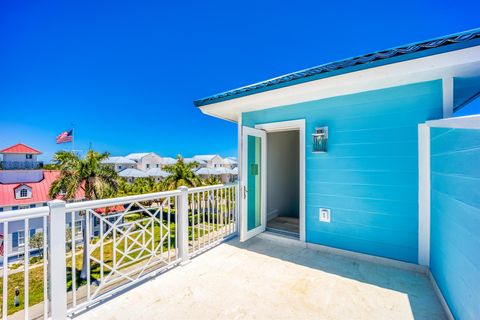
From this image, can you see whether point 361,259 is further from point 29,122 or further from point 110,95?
point 29,122

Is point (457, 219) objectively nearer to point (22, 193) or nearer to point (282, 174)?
point (282, 174)

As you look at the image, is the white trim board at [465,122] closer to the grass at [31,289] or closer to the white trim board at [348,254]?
the white trim board at [348,254]

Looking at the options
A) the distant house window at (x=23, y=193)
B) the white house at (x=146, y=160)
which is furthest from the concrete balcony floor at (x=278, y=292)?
the white house at (x=146, y=160)

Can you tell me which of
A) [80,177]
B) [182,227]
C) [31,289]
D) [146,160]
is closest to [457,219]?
[182,227]

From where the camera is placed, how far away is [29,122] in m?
31.2

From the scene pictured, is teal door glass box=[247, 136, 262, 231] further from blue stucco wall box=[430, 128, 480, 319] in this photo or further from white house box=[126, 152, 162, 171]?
white house box=[126, 152, 162, 171]

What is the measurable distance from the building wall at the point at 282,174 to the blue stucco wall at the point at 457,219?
292 centimetres

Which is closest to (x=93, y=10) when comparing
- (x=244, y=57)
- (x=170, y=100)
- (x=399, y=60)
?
(x=244, y=57)

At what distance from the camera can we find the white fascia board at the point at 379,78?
1.90 metres

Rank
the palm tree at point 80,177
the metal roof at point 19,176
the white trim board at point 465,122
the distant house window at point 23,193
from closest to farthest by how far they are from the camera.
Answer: the white trim board at point 465,122 < the palm tree at point 80,177 < the distant house window at point 23,193 < the metal roof at point 19,176

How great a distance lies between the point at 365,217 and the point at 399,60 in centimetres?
205

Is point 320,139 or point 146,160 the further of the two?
point 146,160

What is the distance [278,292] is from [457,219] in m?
1.72

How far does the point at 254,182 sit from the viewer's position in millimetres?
3709
